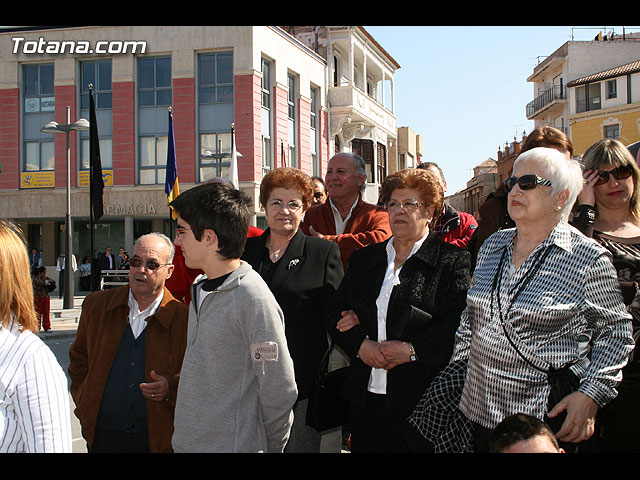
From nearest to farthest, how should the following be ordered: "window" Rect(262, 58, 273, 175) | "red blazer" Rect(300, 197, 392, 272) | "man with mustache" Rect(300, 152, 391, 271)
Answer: "red blazer" Rect(300, 197, 392, 272), "man with mustache" Rect(300, 152, 391, 271), "window" Rect(262, 58, 273, 175)

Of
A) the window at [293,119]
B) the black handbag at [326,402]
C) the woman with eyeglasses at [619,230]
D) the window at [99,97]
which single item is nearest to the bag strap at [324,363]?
the black handbag at [326,402]

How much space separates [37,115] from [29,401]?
28798 millimetres

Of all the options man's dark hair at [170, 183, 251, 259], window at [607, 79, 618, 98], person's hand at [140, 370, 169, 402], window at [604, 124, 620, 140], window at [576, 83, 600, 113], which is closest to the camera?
man's dark hair at [170, 183, 251, 259]

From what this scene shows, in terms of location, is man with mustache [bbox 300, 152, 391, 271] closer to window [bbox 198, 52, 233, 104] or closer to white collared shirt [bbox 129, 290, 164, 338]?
white collared shirt [bbox 129, 290, 164, 338]

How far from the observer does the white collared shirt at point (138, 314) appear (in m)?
3.45

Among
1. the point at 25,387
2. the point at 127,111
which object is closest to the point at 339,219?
the point at 25,387

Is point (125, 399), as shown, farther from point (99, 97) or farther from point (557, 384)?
point (99, 97)

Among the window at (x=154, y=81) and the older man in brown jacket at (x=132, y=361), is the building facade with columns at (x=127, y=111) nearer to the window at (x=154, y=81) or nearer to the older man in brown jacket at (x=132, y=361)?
the window at (x=154, y=81)

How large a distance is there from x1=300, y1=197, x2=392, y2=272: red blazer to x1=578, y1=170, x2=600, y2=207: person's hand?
1532mm

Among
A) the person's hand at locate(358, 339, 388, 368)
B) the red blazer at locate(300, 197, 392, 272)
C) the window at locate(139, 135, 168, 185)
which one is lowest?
the person's hand at locate(358, 339, 388, 368)

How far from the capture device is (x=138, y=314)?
3492 mm

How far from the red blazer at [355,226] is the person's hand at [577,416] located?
202 centimetres

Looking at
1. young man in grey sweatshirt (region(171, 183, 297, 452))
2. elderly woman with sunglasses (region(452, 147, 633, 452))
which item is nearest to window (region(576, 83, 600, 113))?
elderly woman with sunglasses (region(452, 147, 633, 452))

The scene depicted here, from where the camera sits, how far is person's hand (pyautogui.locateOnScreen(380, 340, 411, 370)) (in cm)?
303
